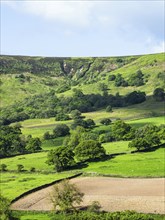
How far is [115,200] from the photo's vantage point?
78.9 metres

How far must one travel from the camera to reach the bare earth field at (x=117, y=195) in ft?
242

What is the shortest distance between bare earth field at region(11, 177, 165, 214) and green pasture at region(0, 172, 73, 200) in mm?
3610

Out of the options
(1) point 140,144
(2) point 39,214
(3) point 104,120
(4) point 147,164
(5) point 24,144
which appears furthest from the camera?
(3) point 104,120

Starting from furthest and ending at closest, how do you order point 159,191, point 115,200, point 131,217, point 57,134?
point 57,134 < point 159,191 < point 115,200 < point 131,217

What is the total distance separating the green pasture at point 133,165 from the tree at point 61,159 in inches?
224

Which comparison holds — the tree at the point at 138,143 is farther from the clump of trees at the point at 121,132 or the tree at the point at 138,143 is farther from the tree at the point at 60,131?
the tree at the point at 60,131

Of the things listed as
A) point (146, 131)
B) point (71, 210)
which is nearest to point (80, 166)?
point (146, 131)

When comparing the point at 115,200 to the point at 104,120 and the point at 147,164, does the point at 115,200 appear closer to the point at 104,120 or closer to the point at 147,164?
the point at 147,164

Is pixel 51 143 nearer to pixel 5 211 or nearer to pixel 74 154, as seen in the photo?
pixel 74 154

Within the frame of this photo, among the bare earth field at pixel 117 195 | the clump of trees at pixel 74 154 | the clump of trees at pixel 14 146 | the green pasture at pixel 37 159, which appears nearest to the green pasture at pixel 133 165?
the clump of trees at pixel 74 154

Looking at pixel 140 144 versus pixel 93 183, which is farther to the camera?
pixel 140 144

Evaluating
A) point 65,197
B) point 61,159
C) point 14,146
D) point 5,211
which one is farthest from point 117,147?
point 5,211

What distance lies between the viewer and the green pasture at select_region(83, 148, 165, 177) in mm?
102438

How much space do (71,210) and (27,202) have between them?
41.0ft
